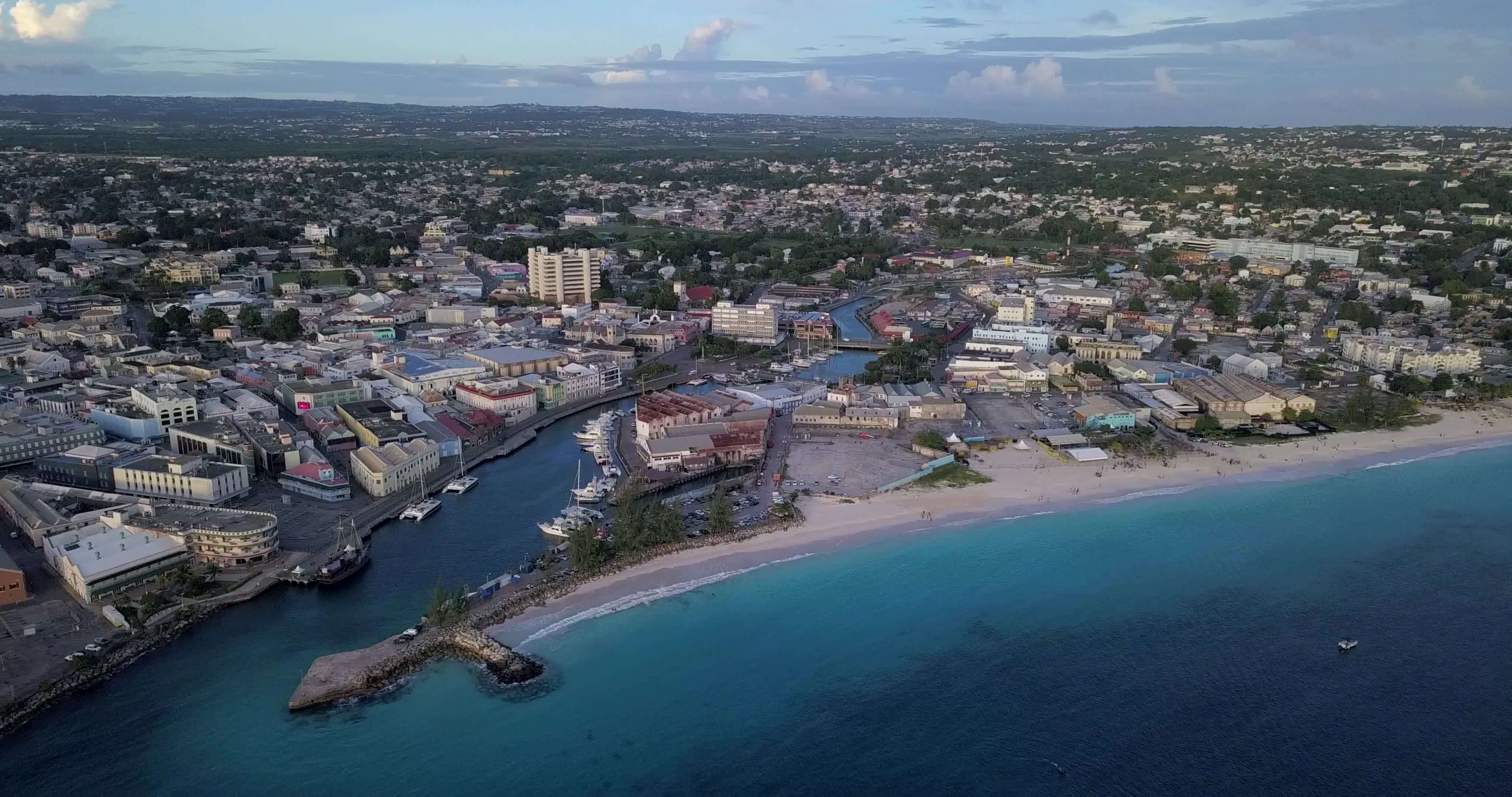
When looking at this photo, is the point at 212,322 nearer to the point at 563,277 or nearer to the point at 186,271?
the point at 186,271

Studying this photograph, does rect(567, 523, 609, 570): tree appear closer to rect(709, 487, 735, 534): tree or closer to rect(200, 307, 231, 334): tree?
rect(709, 487, 735, 534): tree

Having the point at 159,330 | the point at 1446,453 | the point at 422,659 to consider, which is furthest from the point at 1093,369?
the point at 159,330

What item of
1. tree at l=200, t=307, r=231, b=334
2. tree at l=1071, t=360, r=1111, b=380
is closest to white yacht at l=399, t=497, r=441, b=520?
tree at l=1071, t=360, r=1111, b=380

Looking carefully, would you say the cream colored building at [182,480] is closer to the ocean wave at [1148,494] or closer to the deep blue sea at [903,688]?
the deep blue sea at [903,688]

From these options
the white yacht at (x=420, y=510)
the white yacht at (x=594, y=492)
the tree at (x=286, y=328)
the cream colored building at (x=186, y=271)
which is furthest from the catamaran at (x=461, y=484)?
the cream colored building at (x=186, y=271)

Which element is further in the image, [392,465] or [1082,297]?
[1082,297]

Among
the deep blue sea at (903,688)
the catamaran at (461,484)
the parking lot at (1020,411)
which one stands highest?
the parking lot at (1020,411)

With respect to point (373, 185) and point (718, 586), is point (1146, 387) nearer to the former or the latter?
point (718, 586)
